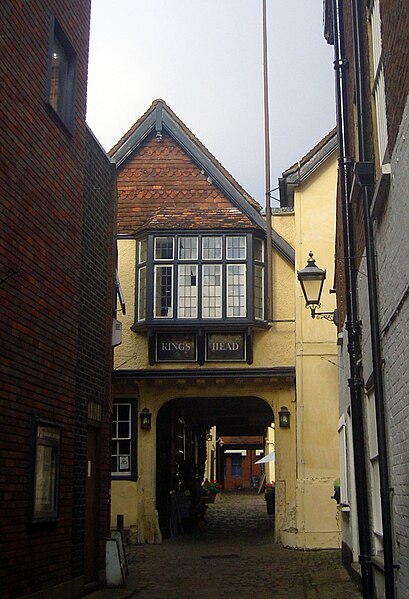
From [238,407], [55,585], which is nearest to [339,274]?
[55,585]

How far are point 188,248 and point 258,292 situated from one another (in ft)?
6.39

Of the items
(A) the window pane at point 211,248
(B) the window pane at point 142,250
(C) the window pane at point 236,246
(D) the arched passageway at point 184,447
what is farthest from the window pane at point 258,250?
(D) the arched passageway at point 184,447

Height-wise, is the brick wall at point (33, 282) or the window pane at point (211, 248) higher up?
the window pane at point (211, 248)

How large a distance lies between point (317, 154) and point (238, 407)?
8249mm

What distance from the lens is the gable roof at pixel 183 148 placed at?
799 inches

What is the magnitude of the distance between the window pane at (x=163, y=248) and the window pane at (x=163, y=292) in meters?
0.27

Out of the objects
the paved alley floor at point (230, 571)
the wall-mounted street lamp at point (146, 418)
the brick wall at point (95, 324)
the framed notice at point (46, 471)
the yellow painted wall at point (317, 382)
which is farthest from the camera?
the wall-mounted street lamp at point (146, 418)

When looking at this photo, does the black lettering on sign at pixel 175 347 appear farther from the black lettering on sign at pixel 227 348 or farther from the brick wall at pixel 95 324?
the brick wall at pixel 95 324

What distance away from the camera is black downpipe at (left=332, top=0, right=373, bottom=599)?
9.55 m

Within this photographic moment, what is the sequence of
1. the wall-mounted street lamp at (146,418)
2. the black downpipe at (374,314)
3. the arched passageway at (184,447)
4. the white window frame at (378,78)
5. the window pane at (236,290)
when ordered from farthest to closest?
the arched passageway at (184,447) < the wall-mounted street lamp at (146,418) < the window pane at (236,290) < the white window frame at (378,78) < the black downpipe at (374,314)

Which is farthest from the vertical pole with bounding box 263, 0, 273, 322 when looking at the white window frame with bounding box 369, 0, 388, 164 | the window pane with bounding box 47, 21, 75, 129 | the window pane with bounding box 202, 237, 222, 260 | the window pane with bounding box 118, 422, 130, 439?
the white window frame with bounding box 369, 0, 388, 164

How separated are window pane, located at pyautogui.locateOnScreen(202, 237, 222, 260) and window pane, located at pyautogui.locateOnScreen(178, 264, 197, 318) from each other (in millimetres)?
389

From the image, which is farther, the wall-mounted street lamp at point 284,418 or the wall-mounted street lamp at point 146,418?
the wall-mounted street lamp at point 146,418

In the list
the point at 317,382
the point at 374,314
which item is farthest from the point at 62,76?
the point at 317,382
